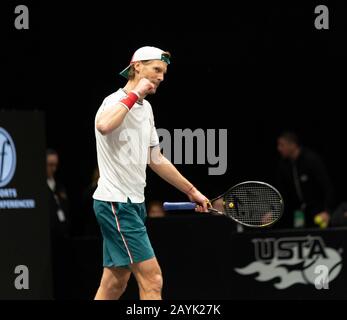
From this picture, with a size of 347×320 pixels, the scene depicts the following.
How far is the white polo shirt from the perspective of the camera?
8.25 metres

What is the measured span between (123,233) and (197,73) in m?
4.58

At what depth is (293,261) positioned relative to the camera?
36.9ft

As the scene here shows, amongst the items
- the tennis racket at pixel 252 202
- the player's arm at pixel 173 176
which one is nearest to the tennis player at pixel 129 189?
the player's arm at pixel 173 176

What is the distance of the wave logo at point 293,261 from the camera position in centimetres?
1120

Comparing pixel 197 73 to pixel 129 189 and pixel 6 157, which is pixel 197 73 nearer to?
pixel 6 157

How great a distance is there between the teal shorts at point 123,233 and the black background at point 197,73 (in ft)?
12.3

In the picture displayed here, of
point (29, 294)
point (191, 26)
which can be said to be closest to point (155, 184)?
point (191, 26)

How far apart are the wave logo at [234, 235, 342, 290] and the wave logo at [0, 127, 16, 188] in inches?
99.3

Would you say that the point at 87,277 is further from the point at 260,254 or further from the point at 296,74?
the point at 296,74

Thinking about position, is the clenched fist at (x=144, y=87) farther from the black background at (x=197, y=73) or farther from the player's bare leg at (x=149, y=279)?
the black background at (x=197, y=73)

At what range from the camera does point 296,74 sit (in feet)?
43.3

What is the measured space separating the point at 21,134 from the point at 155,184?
3.19 meters

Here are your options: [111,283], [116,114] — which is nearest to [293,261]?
[111,283]
